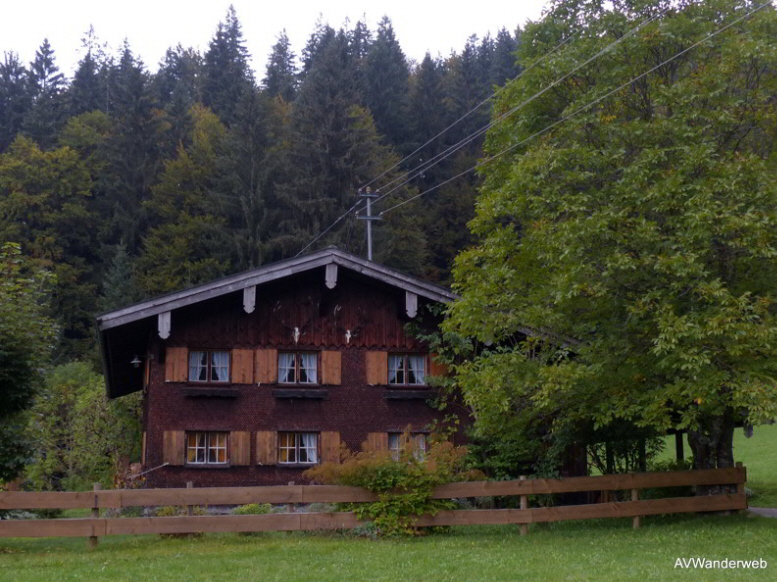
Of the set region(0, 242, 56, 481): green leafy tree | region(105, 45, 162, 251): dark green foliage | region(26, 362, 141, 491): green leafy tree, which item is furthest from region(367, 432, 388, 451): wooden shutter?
region(105, 45, 162, 251): dark green foliage

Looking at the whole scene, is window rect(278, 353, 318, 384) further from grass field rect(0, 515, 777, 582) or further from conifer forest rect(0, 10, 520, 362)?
conifer forest rect(0, 10, 520, 362)

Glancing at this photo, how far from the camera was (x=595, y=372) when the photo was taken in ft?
55.1

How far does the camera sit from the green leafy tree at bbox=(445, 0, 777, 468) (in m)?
15.6

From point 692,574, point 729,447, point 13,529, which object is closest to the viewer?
point 692,574

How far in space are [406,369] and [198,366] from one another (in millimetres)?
5345

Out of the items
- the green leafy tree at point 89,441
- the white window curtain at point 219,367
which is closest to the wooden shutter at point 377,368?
the white window curtain at point 219,367

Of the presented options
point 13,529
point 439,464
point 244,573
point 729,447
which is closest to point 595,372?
point 439,464

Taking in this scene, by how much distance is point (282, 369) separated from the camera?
24.5m

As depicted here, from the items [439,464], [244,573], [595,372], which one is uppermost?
[595,372]

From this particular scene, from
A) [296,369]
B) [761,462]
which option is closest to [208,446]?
[296,369]

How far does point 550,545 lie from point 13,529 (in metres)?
8.44

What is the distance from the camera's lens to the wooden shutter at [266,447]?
78.4ft

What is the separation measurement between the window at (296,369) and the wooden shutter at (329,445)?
1392mm

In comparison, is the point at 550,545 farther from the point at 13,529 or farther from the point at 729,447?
the point at 13,529
